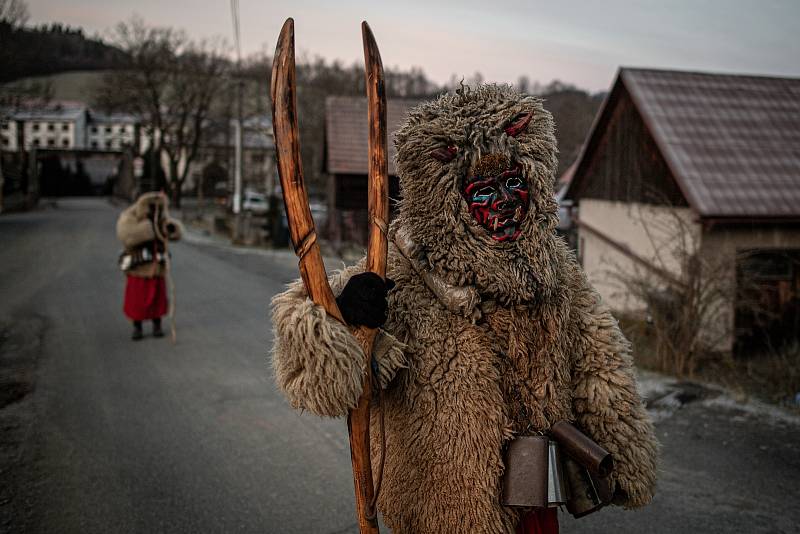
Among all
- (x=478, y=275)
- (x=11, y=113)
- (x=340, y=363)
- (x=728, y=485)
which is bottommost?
(x=728, y=485)

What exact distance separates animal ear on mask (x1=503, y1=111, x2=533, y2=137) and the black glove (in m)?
0.65

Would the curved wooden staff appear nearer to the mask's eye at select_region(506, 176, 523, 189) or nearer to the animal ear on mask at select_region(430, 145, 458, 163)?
the animal ear on mask at select_region(430, 145, 458, 163)

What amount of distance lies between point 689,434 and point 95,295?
968cm

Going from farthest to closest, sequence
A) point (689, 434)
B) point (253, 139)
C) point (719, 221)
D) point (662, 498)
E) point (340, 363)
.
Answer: point (253, 139) → point (719, 221) → point (689, 434) → point (662, 498) → point (340, 363)

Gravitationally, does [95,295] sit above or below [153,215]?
below

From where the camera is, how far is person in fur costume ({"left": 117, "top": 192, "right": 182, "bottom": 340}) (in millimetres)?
7996

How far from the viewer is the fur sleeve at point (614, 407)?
239 centimetres

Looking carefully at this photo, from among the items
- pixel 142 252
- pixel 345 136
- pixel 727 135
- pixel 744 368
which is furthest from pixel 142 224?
pixel 345 136

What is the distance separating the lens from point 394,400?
237 centimetres

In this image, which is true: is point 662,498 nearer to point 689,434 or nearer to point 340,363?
point 689,434

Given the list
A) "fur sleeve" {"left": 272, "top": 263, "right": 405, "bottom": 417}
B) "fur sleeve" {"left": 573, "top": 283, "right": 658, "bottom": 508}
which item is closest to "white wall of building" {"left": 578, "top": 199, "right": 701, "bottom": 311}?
"fur sleeve" {"left": 573, "top": 283, "right": 658, "bottom": 508}

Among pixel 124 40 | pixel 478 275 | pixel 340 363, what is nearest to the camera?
pixel 340 363

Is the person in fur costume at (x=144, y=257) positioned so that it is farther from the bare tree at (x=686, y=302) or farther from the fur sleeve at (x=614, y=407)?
the fur sleeve at (x=614, y=407)

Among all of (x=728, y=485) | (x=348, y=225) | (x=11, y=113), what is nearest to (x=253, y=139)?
(x=11, y=113)
